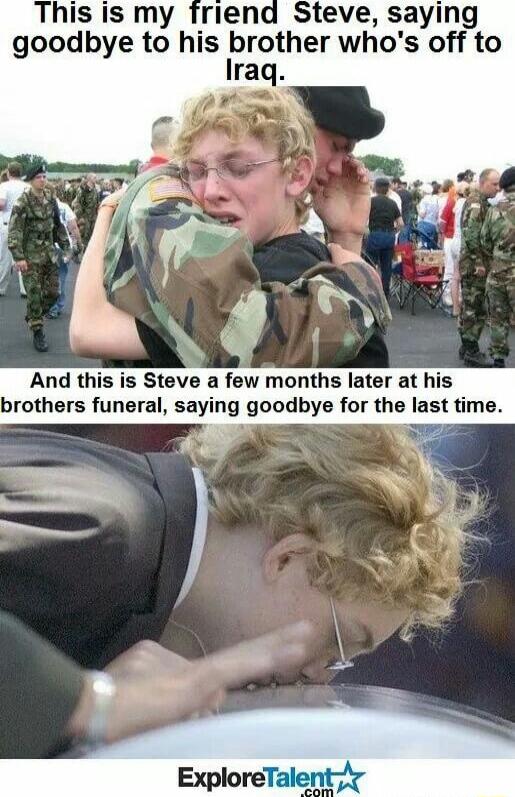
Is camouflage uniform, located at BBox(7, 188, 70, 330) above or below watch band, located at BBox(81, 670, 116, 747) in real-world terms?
above

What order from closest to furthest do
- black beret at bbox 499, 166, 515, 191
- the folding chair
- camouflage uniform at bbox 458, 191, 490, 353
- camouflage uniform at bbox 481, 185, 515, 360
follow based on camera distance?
black beret at bbox 499, 166, 515, 191
camouflage uniform at bbox 458, 191, 490, 353
the folding chair
camouflage uniform at bbox 481, 185, 515, 360

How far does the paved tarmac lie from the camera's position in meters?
1.29

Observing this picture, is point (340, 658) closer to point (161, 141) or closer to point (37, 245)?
point (161, 141)

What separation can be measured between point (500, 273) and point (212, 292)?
1.82 m

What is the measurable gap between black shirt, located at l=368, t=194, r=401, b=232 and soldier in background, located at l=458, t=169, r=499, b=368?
131 mm

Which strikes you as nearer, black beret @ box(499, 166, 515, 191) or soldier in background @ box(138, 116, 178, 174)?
soldier in background @ box(138, 116, 178, 174)

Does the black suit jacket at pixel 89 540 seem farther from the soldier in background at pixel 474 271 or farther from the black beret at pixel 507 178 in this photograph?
the black beret at pixel 507 178

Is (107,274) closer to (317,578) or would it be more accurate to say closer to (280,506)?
(280,506)

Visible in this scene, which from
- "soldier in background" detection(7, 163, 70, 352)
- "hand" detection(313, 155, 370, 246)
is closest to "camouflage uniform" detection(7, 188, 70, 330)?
"soldier in background" detection(7, 163, 70, 352)

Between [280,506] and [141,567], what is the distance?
0.21 metres

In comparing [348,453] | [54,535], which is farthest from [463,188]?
[54,535]

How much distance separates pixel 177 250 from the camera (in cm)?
110

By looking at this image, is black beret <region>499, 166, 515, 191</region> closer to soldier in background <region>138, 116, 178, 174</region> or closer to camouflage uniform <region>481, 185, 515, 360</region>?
camouflage uniform <region>481, 185, 515, 360</region>
